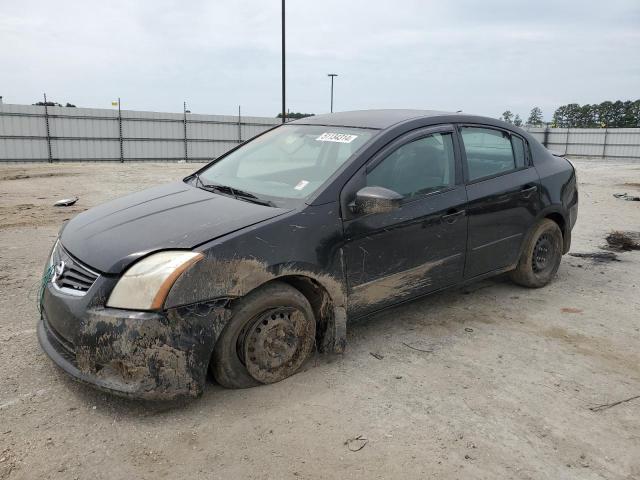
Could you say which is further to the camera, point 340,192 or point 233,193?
point 233,193

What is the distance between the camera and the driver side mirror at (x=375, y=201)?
3111mm

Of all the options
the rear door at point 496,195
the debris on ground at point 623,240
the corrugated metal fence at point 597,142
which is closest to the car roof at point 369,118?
the rear door at point 496,195

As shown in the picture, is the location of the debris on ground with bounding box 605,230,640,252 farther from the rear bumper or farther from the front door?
the rear bumper

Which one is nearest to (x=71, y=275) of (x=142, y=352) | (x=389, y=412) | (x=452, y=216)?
(x=142, y=352)

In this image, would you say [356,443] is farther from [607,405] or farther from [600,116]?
[600,116]

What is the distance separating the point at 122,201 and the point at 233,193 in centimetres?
84

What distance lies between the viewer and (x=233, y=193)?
3.44 meters

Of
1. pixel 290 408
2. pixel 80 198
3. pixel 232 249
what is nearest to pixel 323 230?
pixel 232 249

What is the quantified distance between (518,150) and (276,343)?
292cm

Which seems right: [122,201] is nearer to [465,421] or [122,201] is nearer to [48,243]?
[465,421]

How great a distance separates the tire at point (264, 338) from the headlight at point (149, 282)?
1.25 feet

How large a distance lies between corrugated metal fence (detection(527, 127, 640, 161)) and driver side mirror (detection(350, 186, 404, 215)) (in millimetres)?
34848

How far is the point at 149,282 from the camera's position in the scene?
256 centimetres

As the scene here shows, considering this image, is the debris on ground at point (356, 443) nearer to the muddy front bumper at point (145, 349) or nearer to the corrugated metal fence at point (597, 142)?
the muddy front bumper at point (145, 349)
